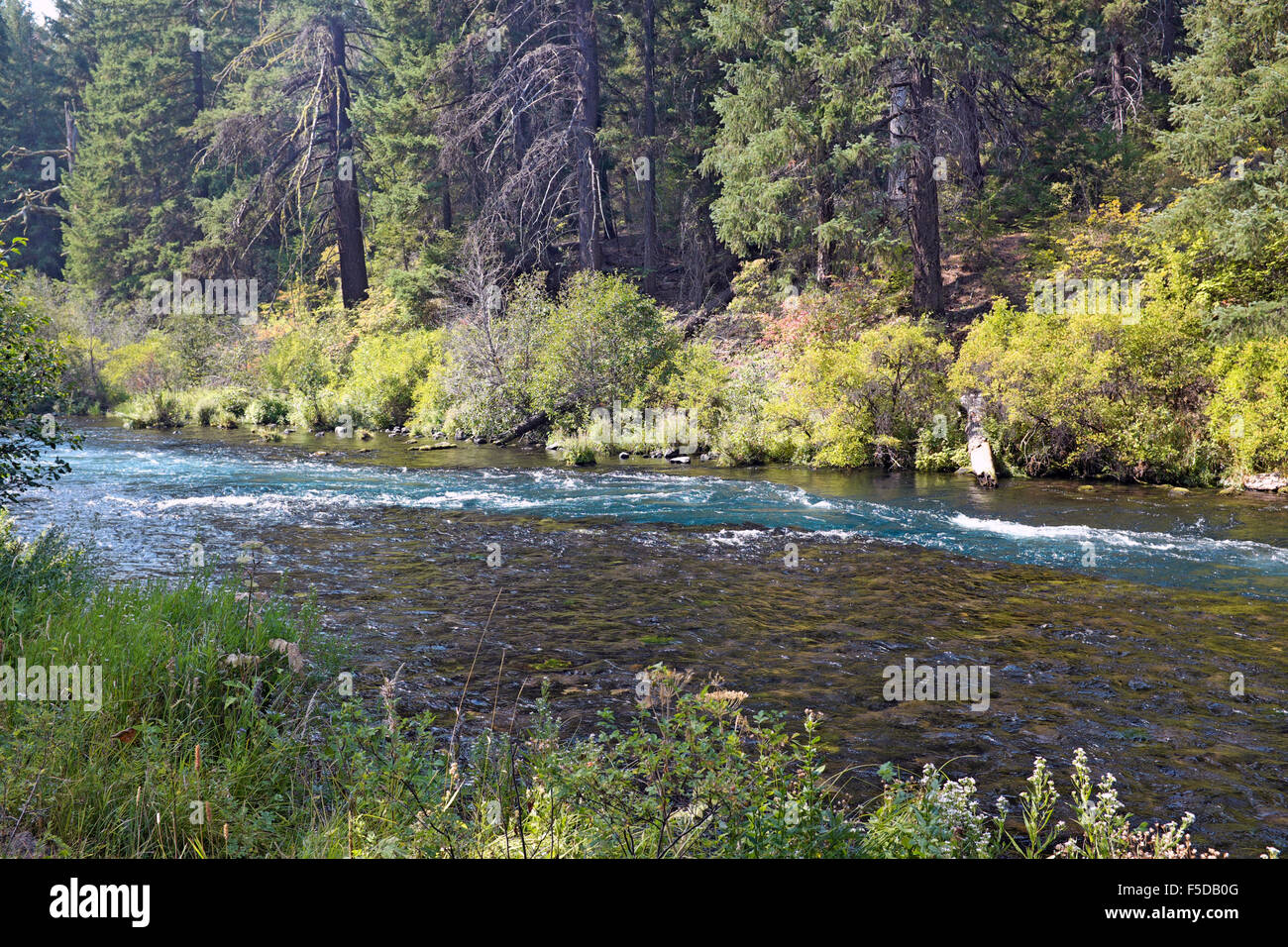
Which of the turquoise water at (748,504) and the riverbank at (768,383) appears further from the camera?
the riverbank at (768,383)

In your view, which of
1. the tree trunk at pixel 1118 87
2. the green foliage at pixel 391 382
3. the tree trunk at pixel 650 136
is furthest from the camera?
the tree trunk at pixel 650 136

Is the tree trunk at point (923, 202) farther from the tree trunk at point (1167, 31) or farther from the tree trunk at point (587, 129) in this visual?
the tree trunk at point (1167, 31)

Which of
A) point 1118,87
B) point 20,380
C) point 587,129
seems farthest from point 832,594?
point 1118,87

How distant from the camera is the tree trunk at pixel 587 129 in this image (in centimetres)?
2727

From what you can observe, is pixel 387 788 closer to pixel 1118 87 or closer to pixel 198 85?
pixel 1118 87

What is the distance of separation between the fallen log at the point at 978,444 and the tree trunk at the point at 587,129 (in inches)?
566

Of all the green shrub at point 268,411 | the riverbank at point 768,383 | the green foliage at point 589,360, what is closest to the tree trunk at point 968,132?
the riverbank at point 768,383

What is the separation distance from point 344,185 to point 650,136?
1329 cm

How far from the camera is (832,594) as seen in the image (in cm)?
925

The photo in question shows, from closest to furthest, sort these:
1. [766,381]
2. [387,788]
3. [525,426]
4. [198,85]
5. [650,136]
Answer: [387,788], [766,381], [525,426], [650,136], [198,85]

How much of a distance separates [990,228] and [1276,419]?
14717 millimetres

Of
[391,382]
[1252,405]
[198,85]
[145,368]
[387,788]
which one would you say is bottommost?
[387,788]

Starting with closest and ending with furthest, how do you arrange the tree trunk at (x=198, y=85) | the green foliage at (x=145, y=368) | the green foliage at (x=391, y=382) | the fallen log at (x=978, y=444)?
the fallen log at (x=978, y=444)
the green foliage at (x=391, y=382)
the green foliage at (x=145, y=368)
the tree trunk at (x=198, y=85)

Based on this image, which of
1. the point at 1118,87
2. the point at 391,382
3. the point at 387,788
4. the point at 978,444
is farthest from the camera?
the point at 391,382
